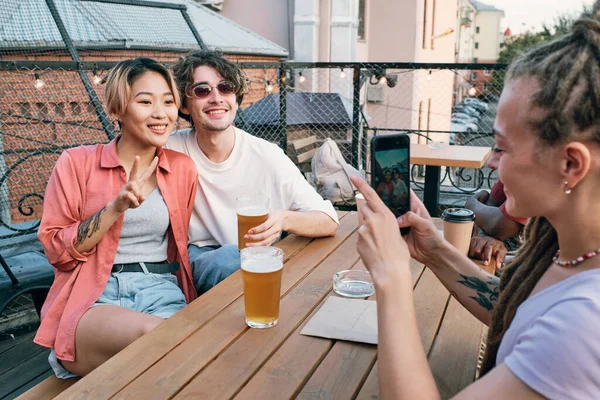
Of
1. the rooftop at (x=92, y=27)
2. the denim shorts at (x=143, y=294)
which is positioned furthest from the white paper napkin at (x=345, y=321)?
the rooftop at (x=92, y=27)

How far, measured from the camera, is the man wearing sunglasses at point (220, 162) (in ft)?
8.24

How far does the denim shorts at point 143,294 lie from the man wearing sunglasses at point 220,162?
29cm

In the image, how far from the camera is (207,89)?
8.46 ft

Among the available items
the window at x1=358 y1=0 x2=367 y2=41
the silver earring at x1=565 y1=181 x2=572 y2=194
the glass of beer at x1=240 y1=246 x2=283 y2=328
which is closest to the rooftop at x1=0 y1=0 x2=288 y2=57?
the glass of beer at x1=240 y1=246 x2=283 y2=328

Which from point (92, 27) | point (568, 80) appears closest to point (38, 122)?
point (92, 27)

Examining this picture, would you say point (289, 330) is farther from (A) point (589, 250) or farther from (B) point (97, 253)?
(B) point (97, 253)

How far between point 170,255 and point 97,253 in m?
0.35

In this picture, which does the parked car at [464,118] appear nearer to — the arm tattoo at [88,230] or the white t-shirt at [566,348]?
the arm tattoo at [88,230]

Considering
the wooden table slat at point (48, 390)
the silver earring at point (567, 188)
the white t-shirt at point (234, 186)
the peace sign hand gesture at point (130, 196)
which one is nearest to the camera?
the silver earring at point (567, 188)

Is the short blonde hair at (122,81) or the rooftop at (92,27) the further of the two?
the rooftop at (92,27)

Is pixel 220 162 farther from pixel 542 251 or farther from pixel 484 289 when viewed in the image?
pixel 542 251

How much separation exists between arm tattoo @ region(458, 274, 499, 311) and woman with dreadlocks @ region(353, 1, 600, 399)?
0.23 meters

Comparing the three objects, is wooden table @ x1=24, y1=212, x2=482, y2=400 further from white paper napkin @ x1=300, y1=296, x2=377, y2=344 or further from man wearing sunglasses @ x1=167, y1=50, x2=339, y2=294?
man wearing sunglasses @ x1=167, y1=50, x2=339, y2=294

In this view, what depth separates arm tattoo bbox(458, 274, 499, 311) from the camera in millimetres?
1413
